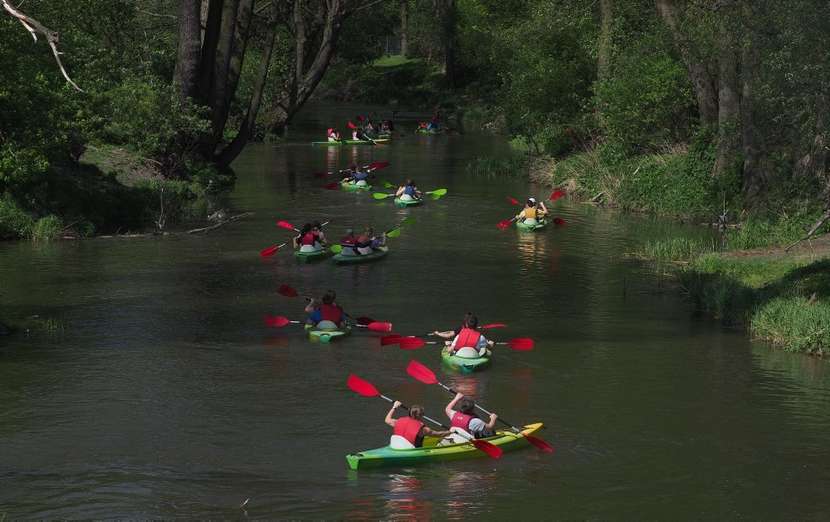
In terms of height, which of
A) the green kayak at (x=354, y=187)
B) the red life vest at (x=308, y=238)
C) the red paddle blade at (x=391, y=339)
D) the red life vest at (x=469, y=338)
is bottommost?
the red paddle blade at (x=391, y=339)

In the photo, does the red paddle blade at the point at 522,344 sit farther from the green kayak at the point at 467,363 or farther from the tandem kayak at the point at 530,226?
the tandem kayak at the point at 530,226

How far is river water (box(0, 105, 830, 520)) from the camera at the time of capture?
14.7 metres

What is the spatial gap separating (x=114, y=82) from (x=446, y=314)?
55.1ft

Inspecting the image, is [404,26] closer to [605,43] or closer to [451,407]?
[605,43]

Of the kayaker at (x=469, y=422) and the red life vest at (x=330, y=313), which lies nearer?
the kayaker at (x=469, y=422)

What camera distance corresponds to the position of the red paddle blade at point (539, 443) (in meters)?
16.3

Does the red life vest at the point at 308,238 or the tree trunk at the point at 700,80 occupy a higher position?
the tree trunk at the point at 700,80

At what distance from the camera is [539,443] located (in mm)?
16328

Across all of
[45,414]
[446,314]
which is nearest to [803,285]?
[446,314]

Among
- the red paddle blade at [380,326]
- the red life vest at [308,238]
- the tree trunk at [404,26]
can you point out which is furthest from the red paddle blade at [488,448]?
the tree trunk at [404,26]

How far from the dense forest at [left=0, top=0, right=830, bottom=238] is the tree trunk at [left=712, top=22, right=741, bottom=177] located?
63 millimetres

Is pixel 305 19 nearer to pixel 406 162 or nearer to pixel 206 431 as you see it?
pixel 406 162

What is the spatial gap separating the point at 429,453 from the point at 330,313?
6913 mm

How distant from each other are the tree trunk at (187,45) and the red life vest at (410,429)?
24.1 meters
